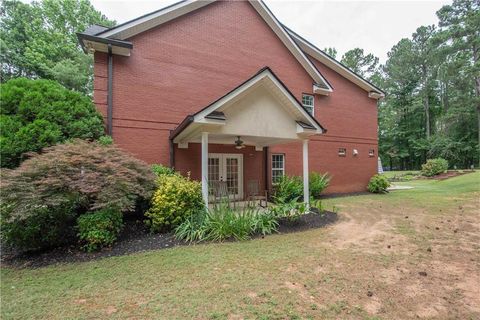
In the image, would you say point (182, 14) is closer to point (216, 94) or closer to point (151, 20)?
point (151, 20)

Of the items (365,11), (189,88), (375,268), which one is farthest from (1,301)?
(365,11)

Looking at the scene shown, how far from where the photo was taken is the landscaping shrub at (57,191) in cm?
480

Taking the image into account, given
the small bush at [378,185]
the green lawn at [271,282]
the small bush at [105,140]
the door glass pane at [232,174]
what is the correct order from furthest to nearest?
the small bush at [378,185] → the door glass pane at [232,174] → the small bush at [105,140] → the green lawn at [271,282]

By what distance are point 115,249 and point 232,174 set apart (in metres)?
6.53

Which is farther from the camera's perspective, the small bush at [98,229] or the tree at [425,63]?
the tree at [425,63]

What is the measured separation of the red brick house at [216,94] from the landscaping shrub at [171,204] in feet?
1.60

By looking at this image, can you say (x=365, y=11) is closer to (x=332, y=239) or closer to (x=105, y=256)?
(x=332, y=239)

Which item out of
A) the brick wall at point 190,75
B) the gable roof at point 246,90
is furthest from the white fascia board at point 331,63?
the gable roof at point 246,90

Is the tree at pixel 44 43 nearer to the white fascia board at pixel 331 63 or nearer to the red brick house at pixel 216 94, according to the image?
the red brick house at pixel 216 94

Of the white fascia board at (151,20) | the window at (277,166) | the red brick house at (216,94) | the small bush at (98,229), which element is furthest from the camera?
the window at (277,166)

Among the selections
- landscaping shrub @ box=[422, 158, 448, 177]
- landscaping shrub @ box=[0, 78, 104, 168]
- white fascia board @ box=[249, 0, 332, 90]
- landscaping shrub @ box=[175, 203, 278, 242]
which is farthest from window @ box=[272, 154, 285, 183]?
landscaping shrub @ box=[422, 158, 448, 177]

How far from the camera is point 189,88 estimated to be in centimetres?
1032

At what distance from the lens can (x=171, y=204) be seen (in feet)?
21.3

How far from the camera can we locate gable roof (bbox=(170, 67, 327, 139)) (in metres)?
6.95
